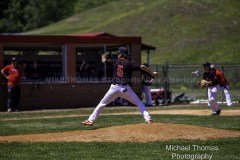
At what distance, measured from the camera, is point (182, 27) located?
61125mm

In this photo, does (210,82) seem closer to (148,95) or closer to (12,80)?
(148,95)

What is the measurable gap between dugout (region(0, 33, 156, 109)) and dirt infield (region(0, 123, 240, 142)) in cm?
1327

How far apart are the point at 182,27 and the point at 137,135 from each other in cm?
4758

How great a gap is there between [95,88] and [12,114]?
5816mm

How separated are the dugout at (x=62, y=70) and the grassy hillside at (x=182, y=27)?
2090 cm

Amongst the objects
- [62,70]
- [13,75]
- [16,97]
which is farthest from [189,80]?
[13,75]

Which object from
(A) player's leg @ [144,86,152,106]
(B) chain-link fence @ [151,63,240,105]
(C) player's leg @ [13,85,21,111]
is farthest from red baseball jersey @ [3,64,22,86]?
(B) chain-link fence @ [151,63,240,105]

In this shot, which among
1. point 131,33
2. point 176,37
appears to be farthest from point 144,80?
point 131,33

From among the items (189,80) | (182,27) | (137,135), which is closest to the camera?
(137,135)

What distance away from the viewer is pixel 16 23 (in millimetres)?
100188

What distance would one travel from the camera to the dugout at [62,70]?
93.9 feet

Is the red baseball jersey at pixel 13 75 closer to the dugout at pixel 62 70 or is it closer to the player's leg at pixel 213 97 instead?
the dugout at pixel 62 70

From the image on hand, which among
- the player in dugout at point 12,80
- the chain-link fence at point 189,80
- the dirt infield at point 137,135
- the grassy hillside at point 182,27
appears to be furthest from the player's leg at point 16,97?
the grassy hillside at point 182,27

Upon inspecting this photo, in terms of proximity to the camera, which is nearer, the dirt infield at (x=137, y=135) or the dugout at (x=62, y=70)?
the dirt infield at (x=137, y=135)
